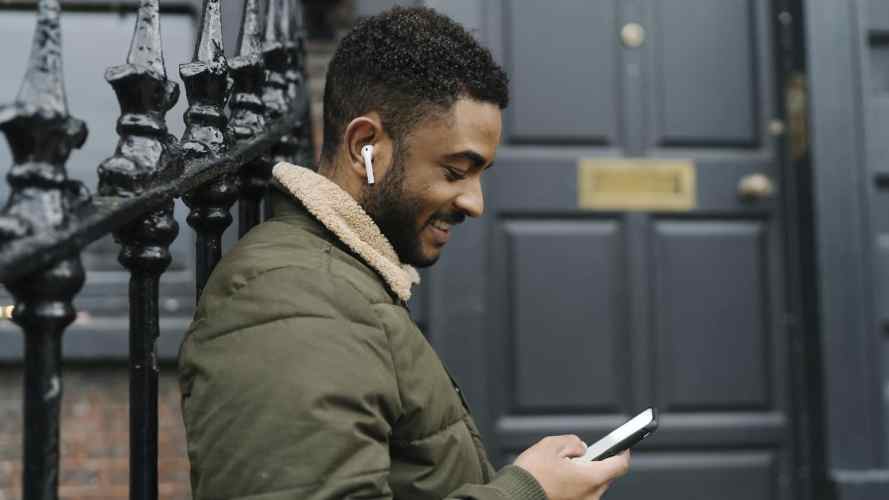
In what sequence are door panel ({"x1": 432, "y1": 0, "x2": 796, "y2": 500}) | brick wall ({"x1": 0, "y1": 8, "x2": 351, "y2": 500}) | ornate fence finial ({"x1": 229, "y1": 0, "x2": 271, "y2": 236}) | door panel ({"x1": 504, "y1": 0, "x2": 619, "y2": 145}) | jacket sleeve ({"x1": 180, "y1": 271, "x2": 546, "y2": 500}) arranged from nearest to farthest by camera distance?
jacket sleeve ({"x1": 180, "y1": 271, "x2": 546, "y2": 500}) < ornate fence finial ({"x1": 229, "y1": 0, "x2": 271, "y2": 236}) < brick wall ({"x1": 0, "y1": 8, "x2": 351, "y2": 500}) < door panel ({"x1": 432, "y1": 0, "x2": 796, "y2": 500}) < door panel ({"x1": 504, "y1": 0, "x2": 619, "y2": 145})

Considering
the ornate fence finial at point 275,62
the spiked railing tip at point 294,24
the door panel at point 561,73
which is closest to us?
the ornate fence finial at point 275,62

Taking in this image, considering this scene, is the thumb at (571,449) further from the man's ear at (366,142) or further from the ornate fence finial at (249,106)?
the ornate fence finial at (249,106)

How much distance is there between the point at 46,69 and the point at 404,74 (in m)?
0.67

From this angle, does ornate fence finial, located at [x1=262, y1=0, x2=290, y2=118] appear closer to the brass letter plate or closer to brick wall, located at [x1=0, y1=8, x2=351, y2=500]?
brick wall, located at [x1=0, y1=8, x2=351, y2=500]

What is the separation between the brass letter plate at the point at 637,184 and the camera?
3688mm

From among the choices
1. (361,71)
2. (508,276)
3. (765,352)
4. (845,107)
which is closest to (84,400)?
(508,276)

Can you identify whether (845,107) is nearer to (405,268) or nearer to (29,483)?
(405,268)

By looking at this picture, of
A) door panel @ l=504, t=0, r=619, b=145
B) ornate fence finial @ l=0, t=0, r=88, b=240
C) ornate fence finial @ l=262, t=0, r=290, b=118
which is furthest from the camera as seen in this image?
door panel @ l=504, t=0, r=619, b=145

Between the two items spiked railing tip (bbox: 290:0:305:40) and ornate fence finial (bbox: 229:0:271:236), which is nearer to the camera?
ornate fence finial (bbox: 229:0:271:236)

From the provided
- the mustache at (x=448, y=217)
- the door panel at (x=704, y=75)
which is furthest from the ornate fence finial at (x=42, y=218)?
the door panel at (x=704, y=75)

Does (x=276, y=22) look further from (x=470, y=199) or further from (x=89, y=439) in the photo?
(x=89, y=439)

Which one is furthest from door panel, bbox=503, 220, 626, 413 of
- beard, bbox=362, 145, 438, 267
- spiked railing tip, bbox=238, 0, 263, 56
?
beard, bbox=362, 145, 438, 267

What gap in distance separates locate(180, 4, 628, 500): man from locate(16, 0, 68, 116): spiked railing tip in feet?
1.27

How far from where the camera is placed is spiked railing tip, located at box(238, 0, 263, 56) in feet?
6.22
